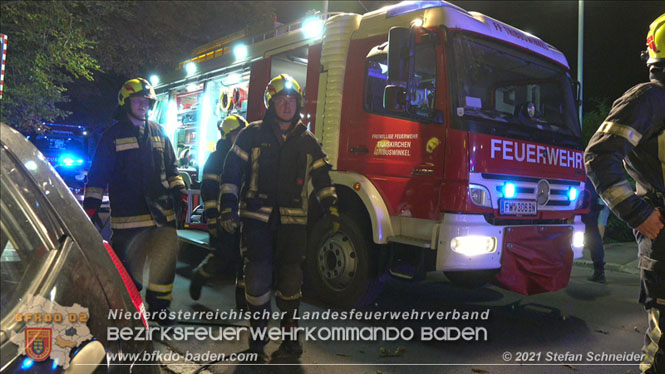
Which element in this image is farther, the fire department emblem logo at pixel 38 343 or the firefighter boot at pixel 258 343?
the firefighter boot at pixel 258 343

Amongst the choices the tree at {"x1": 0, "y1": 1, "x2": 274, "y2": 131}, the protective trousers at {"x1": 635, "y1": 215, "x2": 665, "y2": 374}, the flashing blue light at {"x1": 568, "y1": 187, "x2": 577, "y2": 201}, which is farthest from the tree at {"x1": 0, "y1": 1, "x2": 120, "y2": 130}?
the protective trousers at {"x1": 635, "y1": 215, "x2": 665, "y2": 374}

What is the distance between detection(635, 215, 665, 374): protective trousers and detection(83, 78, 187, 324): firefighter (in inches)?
129

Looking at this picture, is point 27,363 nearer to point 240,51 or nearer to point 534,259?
point 534,259

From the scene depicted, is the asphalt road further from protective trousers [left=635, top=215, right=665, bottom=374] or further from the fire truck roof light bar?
the fire truck roof light bar

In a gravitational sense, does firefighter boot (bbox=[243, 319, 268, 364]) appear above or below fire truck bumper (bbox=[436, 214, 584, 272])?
below

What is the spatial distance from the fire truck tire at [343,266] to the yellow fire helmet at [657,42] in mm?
2715

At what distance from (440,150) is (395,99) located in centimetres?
57

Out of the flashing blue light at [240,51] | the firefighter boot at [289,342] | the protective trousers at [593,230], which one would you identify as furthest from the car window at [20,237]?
the protective trousers at [593,230]

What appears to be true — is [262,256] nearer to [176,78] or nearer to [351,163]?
[351,163]

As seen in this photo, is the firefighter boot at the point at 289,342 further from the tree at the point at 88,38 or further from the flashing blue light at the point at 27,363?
the tree at the point at 88,38

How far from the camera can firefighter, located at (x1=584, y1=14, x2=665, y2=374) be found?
231 centimetres

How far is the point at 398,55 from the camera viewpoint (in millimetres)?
4164

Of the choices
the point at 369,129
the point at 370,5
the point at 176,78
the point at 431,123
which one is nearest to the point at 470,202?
the point at 431,123

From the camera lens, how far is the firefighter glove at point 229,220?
362 centimetres
